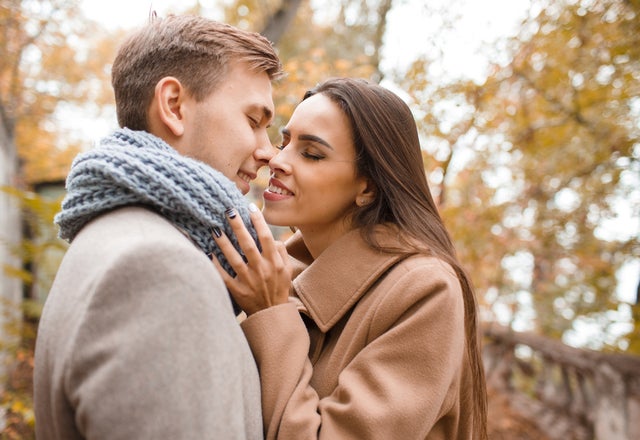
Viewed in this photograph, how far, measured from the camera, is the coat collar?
1.97m

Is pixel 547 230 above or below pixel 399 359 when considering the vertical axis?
below

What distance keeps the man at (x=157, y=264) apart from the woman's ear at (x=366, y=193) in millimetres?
637

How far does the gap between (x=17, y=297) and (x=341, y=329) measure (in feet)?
23.2

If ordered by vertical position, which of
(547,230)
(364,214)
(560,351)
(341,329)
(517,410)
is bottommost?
(517,410)

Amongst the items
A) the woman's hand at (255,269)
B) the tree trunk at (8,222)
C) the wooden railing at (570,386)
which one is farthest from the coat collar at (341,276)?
the tree trunk at (8,222)

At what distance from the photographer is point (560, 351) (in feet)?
21.6

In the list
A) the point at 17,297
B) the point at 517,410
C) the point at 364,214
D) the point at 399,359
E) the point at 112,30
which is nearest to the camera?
the point at 399,359

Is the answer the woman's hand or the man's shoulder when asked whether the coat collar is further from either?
the man's shoulder

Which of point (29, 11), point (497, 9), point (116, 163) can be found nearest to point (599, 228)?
point (497, 9)

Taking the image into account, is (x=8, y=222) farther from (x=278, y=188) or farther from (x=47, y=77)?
(x=278, y=188)

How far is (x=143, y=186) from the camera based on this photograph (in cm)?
131

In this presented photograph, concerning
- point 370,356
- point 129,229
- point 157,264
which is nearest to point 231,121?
point 129,229

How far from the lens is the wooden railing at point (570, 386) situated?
4.91 meters

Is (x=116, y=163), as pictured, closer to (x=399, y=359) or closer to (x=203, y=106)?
(x=203, y=106)
